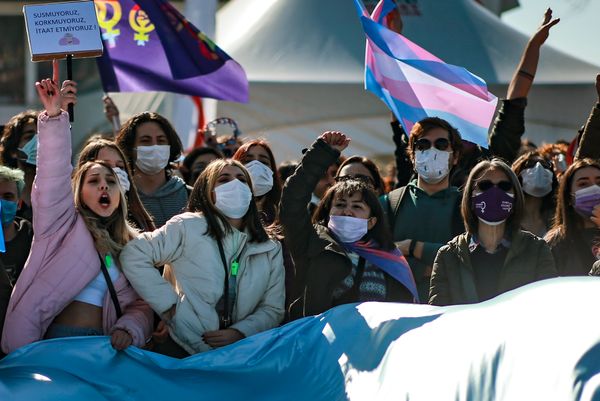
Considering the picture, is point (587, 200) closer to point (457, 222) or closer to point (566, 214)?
point (566, 214)

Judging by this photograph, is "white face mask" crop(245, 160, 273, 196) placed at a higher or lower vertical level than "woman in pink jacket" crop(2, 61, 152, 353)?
higher

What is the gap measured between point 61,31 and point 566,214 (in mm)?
2674

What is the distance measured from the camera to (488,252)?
18.8 feet

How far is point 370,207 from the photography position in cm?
594

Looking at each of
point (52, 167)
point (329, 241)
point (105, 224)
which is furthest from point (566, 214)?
point (52, 167)

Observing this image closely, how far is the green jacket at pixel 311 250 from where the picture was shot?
18.5ft

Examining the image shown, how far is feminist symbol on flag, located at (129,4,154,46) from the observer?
8.94 m

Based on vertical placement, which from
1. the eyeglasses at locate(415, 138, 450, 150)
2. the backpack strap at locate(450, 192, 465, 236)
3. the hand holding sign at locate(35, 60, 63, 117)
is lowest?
the backpack strap at locate(450, 192, 465, 236)

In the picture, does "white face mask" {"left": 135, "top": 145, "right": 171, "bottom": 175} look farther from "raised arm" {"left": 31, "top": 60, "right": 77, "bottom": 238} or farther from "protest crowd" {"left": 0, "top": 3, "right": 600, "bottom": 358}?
"raised arm" {"left": 31, "top": 60, "right": 77, "bottom": 238}

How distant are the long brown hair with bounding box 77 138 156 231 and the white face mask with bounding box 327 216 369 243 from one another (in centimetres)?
87

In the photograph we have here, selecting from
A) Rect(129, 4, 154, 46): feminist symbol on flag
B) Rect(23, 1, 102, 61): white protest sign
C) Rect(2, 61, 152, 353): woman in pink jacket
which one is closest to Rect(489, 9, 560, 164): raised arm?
Rect(23, 1, 102, 61): white protest sign

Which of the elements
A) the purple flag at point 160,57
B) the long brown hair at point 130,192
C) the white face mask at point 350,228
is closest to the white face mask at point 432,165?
the white face mask at point 350,228

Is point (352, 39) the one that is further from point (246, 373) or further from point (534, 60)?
point (246, 373)

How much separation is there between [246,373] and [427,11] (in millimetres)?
8179
